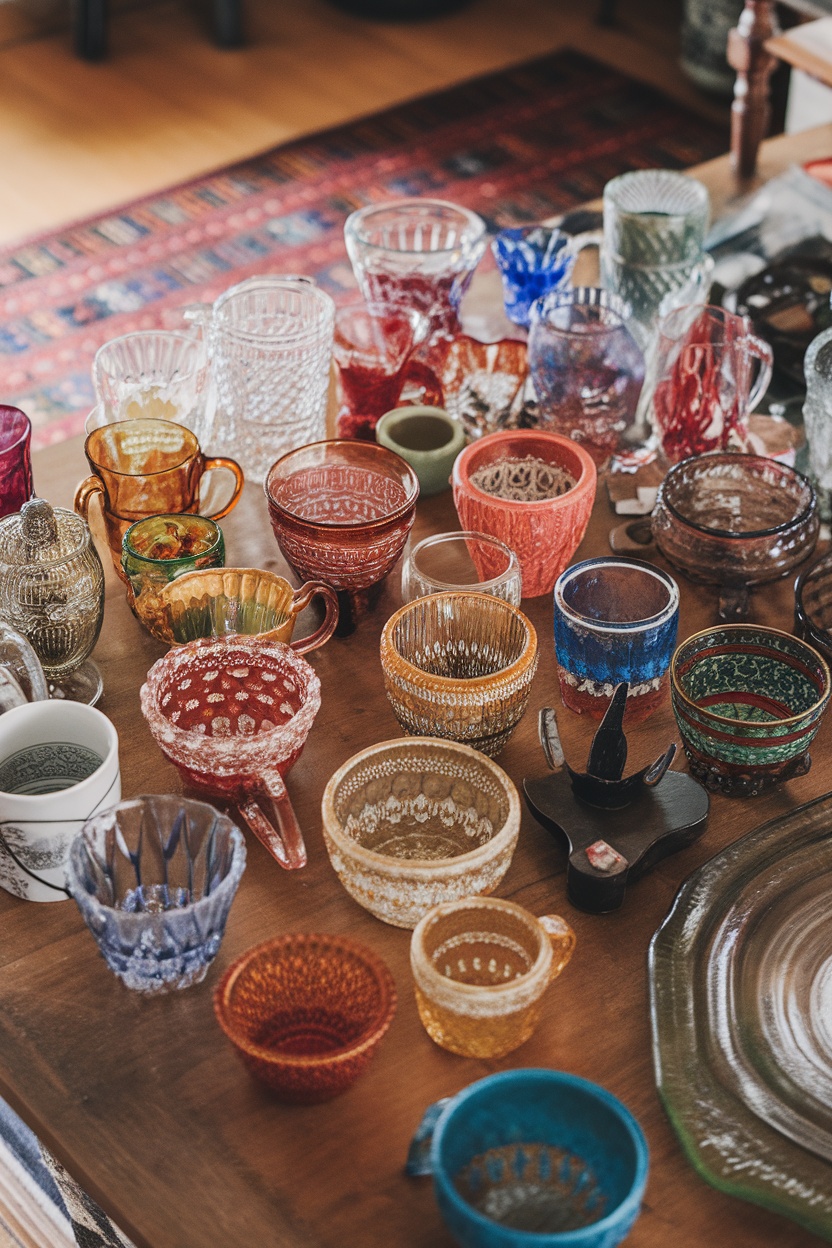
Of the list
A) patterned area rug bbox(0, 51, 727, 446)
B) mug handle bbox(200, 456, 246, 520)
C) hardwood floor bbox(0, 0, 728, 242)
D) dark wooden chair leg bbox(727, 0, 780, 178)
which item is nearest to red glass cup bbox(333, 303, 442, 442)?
mug handle bbox(200, 456, 246, 520)

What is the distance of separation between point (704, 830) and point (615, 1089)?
0.63 ft

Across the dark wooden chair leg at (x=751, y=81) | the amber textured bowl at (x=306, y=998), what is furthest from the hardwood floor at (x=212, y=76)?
the amber textured bowl at (x=306, y=998)

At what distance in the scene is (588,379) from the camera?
3.84 feet

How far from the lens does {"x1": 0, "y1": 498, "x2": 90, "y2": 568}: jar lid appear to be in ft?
3.04

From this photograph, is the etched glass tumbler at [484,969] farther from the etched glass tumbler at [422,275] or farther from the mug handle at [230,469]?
the etched glass tumbler at [422,275]

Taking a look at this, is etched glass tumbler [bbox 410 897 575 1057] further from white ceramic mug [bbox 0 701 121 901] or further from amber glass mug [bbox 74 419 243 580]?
amber glass mug [bbox 74 419 243 580]

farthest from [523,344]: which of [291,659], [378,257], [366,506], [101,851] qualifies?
[101,851]

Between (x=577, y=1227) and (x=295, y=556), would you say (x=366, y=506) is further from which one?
(x=577, y=1227)

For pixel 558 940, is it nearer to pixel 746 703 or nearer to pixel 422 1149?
pixel 422 1149

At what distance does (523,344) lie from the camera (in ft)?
4.06

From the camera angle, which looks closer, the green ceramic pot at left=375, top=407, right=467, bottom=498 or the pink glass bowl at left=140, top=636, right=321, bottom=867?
the pink glass bowl at left=140, top=636, right=321, bottom=867

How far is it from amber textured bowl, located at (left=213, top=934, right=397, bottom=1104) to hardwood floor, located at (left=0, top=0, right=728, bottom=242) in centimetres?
227

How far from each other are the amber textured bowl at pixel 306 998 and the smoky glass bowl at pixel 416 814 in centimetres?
5

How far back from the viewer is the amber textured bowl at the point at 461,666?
0.88 metres
